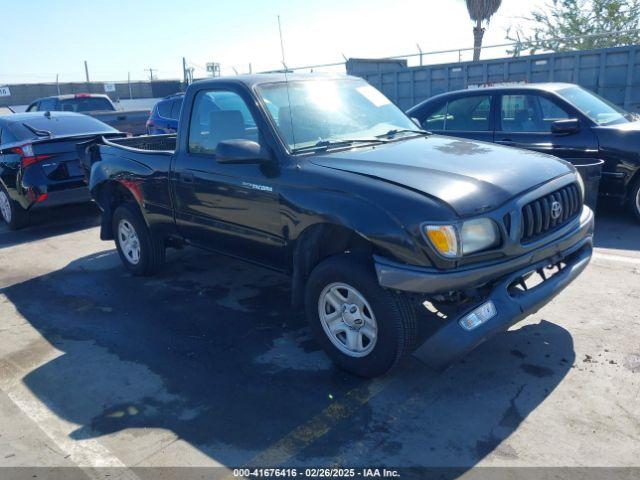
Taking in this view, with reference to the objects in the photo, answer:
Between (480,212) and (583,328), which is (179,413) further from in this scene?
(583,328)

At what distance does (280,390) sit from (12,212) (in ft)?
20.6

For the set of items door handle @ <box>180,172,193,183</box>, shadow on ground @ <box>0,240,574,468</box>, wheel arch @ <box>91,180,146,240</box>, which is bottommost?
shadow on ground @ <box>0,240,574,468</box>

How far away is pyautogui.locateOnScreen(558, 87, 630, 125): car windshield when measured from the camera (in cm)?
711

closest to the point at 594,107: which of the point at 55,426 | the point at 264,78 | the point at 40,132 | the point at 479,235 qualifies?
the point at 264,78

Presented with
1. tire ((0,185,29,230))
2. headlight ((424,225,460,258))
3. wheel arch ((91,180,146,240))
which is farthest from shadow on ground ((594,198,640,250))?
tire ((0,185,29,230))

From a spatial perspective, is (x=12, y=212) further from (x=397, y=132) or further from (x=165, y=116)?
(x=397, y=132)

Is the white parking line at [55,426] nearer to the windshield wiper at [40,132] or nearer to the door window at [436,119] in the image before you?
the windshield wiper at [40,132]

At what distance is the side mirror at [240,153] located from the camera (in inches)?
159

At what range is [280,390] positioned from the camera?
12.2 ft

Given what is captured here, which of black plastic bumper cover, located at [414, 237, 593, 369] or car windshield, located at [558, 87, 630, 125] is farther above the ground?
car windshield, located at [558, 87, 630, 125]

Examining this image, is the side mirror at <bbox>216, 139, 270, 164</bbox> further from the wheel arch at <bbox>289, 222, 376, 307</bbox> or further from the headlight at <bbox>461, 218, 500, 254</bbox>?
the headlight at <bbox>461, 218, 500, 254</bbox>

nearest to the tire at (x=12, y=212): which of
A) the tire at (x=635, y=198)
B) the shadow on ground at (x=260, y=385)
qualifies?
the shadow on ground at (x=260, y=385)

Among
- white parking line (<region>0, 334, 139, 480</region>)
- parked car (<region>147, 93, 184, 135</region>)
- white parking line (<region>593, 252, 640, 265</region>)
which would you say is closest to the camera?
white parking line (<region>0, 334, 139, 480</region>)

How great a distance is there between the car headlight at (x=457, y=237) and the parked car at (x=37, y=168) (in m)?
6.32
